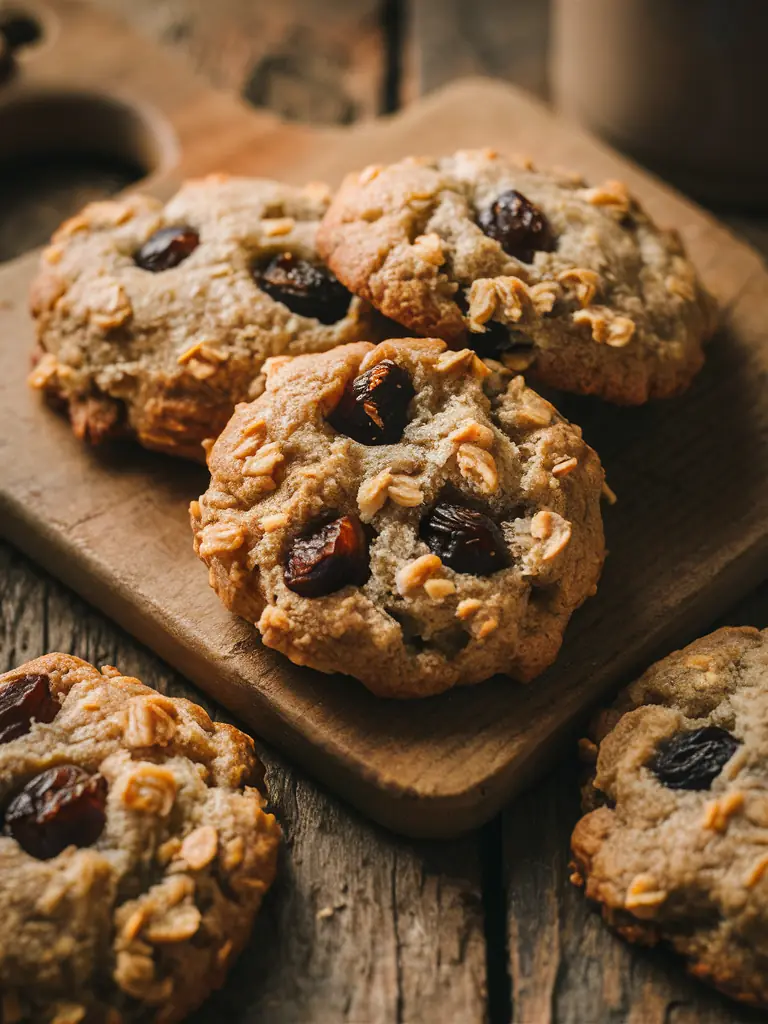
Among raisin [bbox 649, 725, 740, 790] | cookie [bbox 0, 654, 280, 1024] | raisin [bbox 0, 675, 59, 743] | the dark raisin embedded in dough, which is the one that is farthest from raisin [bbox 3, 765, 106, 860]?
the dark raisin embedded in dough

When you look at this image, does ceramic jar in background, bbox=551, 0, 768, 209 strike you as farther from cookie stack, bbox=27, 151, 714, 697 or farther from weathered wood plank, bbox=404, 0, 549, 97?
cookie stack, bbox=27, 151, 714, 697

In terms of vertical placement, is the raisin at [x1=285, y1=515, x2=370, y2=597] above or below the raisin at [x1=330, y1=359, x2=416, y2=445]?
below

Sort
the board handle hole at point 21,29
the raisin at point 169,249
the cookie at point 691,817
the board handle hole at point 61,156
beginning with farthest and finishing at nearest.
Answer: the board handle hole at point 21,29 < the board handle hole at point 61,156 < the raisin at point 169,249 < the cookie at point 691,817

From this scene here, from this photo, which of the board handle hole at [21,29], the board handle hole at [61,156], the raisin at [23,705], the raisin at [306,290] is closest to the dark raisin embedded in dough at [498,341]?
the raisin at [306,290]

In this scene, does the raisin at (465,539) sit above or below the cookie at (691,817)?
above

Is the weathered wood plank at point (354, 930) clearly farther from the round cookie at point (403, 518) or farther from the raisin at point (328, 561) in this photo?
the raisin at point (328, 561)

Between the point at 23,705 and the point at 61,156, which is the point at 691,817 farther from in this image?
the point at 61,156


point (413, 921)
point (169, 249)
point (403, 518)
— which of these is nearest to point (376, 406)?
point (403, 518)

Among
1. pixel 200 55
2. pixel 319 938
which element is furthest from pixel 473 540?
pixel 200 55
